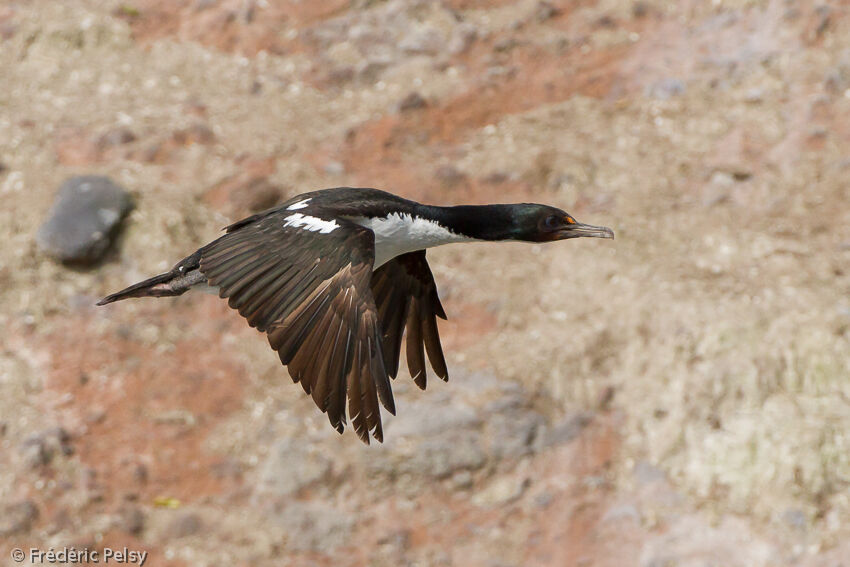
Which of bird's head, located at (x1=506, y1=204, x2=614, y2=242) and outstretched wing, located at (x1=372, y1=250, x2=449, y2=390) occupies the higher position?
bird's head, located at (x1=506, y1=204, x2=614, y2=242)

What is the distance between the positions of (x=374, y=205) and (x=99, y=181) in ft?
17.3

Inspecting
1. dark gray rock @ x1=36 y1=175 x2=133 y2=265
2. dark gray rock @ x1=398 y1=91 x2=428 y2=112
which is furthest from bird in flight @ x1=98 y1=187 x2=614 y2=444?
dark gray rock @ x1=398 y1=91 x2=428 y2=112

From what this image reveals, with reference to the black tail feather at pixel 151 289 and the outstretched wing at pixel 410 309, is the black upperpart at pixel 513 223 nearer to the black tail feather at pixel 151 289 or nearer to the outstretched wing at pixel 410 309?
the outstretched wing at pixel 410 309

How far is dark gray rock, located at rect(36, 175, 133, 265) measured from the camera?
418 inches

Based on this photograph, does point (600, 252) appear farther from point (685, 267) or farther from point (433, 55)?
point (433, 55)

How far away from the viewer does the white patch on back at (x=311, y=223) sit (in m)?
5.84

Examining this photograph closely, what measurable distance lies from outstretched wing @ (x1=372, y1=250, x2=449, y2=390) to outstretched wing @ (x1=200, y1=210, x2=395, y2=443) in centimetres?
130

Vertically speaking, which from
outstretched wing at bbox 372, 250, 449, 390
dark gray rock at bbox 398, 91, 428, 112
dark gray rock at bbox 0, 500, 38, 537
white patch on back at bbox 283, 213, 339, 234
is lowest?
dark gray rock at bbox 0, 500, 38, 537

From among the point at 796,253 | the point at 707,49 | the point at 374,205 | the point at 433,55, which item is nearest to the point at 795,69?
the point at 707,49

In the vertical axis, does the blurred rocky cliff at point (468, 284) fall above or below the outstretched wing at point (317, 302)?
below

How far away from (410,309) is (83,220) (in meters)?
4.69

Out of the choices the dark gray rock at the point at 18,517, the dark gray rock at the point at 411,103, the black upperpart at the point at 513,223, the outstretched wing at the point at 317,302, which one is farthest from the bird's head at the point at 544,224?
the dark gray rock at the point at 411,103

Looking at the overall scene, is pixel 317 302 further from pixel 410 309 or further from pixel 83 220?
→ pixel 83 220

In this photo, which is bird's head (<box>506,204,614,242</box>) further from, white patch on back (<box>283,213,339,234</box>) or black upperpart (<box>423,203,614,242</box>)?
white patch on back (<box>283,213,339,234</box>)
